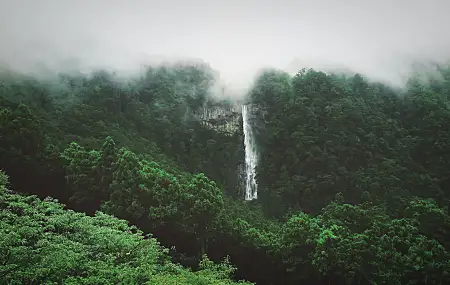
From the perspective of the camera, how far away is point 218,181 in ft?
148

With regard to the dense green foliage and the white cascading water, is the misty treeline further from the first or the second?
the white cascading water

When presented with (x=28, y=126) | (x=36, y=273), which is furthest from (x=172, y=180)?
(x=36, y=273)

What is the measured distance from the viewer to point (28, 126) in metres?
26.8

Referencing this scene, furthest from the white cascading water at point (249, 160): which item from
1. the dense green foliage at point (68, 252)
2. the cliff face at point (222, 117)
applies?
the dense green foliage at point (68, 252)

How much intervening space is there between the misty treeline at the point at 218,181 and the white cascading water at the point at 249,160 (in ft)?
3.74

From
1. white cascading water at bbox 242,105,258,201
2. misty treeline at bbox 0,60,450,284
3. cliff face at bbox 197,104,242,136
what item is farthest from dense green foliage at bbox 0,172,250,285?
cliff face at bbox 197,104,242,136

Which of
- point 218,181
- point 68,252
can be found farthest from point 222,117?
point 68,252

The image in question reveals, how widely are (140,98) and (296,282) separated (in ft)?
108

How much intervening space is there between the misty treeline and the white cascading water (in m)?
1.14

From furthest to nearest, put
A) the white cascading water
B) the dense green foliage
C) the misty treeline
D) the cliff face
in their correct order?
the cliff face, the white cascading water, the misty treeline, the dense green foliage

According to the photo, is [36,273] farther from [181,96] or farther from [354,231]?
[181,96]

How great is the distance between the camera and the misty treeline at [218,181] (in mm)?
13797

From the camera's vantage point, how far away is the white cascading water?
150ft

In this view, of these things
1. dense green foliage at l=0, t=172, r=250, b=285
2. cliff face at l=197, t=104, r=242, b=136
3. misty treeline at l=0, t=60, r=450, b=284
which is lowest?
dense green foliage at l=0, t=172, r=250, b=285
